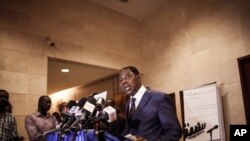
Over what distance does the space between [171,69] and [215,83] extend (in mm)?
1141

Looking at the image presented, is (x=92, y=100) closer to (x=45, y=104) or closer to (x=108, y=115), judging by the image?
(x=108, y=115)

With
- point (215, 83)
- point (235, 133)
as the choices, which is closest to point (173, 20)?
point (215, 83)

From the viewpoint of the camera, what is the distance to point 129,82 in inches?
80.4

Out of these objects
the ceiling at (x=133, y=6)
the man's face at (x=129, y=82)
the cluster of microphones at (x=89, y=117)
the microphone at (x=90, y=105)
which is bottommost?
the cluster of microphones at (x=89, y=117)

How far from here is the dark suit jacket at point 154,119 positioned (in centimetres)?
175

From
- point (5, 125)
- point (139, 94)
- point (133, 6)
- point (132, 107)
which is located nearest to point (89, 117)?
point (132, 107)

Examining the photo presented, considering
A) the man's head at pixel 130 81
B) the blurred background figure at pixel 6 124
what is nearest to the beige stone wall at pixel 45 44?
the blurred background figure at pixel 6 124

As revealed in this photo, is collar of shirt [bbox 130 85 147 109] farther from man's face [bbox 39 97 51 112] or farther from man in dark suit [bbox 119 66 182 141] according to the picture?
man's face [bbox 39 97 51 112]

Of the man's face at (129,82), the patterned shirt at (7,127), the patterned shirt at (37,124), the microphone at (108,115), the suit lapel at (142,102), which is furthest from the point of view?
the patterned shirt at (37,124)

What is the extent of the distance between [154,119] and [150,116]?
34mm

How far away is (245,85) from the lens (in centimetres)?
347

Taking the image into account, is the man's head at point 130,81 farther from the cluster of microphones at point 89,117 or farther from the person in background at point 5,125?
the person in background at point 5,125

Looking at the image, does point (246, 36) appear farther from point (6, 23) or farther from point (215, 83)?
point (6, 23)

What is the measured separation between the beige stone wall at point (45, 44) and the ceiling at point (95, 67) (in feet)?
0.50
